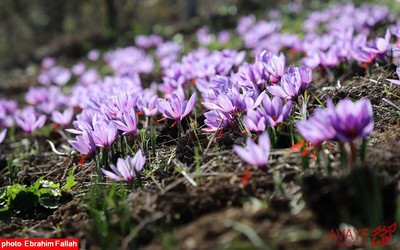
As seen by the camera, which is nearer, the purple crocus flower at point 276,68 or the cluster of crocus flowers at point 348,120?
the cluster of crocus flowers at point 348,120

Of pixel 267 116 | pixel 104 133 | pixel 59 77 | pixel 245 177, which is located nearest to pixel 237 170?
pixel 245 177

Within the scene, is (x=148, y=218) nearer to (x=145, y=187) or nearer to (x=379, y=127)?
(x=145, y=187)

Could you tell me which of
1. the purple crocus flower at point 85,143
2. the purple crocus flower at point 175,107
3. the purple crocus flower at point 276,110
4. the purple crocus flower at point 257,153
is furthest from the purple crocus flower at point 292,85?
the purple crocus flower at point 85,143

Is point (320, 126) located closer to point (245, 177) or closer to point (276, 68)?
point (245, 177)

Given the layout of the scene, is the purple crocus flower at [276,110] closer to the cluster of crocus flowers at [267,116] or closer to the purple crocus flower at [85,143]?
the cluster of crocus flowers at [267,116]

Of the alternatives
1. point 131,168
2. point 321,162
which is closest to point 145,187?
point 131,168

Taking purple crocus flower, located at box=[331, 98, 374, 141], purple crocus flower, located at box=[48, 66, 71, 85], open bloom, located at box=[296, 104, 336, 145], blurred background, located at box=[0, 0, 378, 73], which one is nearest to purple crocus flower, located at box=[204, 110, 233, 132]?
open bloom, located at box=[296, 104, 336, 145]

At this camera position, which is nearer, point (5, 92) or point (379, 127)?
point (379, 127)
